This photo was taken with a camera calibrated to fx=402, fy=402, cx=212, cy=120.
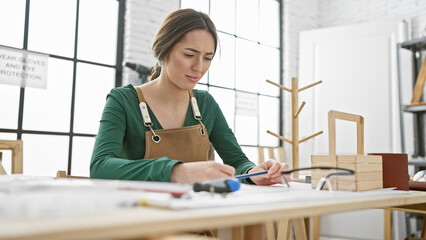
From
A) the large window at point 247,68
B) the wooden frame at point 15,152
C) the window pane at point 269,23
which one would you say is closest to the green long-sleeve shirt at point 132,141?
the wooden frame at point 15,152

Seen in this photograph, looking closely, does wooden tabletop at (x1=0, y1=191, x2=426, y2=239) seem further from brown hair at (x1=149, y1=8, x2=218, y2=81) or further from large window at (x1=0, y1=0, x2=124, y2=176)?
large window at (x1=0, y1=0, x2=124, y2=176)

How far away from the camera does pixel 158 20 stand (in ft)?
12.4

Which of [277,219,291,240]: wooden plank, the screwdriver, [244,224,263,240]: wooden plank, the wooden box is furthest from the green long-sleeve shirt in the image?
[277,219,291,240]: wooden plank

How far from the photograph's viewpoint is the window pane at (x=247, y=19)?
15.8 feet

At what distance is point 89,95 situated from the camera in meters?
3.43

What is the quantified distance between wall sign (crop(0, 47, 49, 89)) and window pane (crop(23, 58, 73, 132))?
0.05m

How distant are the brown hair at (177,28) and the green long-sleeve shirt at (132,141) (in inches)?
7.8

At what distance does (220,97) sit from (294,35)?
153 centimetres

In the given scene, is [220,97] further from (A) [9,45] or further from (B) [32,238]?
(B) [32,238]

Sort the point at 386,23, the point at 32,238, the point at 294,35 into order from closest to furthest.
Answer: the point at 32,238 < the point at 386,23 < the point at 294,35

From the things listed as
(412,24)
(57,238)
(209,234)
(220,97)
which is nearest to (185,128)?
(209,234)

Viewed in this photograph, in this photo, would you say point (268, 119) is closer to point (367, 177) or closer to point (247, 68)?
point (247, 68)

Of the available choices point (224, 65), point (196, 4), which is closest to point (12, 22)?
point (196, 4)

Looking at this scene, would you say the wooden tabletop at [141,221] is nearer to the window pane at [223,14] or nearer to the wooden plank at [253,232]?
the wooden plank at [253,232]
